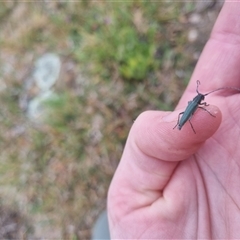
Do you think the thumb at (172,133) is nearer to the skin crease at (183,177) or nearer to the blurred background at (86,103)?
the skin crease at (183,177)

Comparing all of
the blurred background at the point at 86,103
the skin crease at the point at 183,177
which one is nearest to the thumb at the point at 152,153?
the skin crease at the point at 183,177

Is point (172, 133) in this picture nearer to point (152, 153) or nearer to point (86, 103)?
point (152, 153)

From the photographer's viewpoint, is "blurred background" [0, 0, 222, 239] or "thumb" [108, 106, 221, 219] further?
"blurred background" [0, 0, 222, 239]

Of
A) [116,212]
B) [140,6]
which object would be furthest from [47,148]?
[140,6]

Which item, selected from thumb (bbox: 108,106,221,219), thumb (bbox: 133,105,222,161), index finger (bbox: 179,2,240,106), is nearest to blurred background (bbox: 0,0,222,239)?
index finger (bbox: 179,2,240,106)

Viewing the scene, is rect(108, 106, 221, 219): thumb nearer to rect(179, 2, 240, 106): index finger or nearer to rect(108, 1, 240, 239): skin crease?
rect(108, 1, 240, 239): skin crease

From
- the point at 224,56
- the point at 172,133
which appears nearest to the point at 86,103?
the point at 224,56

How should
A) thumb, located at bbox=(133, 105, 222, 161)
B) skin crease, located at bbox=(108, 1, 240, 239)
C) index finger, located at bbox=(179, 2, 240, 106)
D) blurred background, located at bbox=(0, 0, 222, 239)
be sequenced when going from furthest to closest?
blurred background, located at bbox=(0, 0, 222, 239)
index finger, located at bbox=(179, 2, 240, 106)
skin crease, located at bbox=(108, 1, 240, 239)
thumb, located at bbox=(133, 105, 222, 161)

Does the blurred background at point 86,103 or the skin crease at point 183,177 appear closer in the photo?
the skin crease at point 183,177

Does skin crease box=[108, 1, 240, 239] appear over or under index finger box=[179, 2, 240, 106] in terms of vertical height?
under
